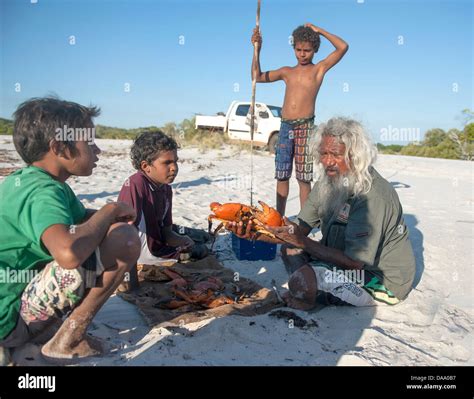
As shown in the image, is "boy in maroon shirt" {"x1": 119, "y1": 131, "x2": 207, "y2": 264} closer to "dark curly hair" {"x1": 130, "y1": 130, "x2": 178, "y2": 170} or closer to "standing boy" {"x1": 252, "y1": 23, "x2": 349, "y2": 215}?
"dark curly hair" {"x1": 130, "y1": 130, "x2": 178, "y2": 170}

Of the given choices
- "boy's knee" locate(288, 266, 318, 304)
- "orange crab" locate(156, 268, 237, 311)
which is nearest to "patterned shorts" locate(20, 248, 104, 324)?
"orange crab" locate(156, 268, 237, 311)

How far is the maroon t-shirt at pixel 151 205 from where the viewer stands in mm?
3303

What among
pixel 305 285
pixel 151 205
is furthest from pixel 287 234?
pixel 151 205

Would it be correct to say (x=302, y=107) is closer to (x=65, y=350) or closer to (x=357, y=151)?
(x=357, y=151)

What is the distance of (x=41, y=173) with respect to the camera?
1986 millimetres

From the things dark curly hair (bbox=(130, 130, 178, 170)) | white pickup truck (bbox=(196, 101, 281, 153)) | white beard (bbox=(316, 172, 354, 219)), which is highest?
white pickup truck (bbox=(196, 101, 281, 153))

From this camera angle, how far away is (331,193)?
10.3 ft

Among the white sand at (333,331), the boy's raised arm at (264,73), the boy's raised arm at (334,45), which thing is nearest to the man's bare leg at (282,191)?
the white sand at (333,331)

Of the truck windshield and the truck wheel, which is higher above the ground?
the truck windshield

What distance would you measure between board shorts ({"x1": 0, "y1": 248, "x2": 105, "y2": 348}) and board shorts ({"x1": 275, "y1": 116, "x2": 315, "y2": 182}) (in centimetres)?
315

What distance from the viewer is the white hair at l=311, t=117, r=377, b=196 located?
2.89m

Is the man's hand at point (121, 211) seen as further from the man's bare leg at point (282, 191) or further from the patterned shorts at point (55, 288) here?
the man's bare leg at point (282, 191)

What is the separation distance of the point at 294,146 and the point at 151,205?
211 cm
